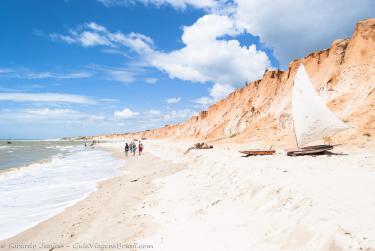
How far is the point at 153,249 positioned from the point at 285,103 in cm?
3368

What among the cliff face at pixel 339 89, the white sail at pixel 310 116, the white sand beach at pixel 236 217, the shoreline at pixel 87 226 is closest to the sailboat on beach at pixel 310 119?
the white sail at pixel 310 116

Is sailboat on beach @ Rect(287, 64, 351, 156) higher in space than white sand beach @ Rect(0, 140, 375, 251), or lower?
higher

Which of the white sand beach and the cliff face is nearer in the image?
the white sand beach

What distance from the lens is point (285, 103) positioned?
125 feet

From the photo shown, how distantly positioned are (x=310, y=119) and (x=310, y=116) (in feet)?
0.57

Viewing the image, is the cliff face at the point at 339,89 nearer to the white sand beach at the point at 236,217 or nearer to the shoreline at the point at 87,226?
the white sand beach at the point at 236,217

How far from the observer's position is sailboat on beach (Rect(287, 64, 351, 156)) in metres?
18.5

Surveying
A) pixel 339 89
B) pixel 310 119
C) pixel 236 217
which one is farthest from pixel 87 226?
pixel 339 89

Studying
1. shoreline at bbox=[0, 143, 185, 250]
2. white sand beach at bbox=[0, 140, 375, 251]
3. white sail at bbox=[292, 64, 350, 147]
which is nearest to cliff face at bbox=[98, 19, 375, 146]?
white sail at bbox=[292, 64, 350, 147]

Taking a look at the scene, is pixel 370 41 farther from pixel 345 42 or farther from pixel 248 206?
pixel 248 206

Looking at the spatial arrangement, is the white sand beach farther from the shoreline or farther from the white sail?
the white sail

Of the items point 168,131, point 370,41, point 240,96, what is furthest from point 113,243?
point 168,131

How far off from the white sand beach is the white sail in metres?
5.27

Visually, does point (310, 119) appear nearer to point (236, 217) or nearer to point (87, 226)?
point (236, 217)
